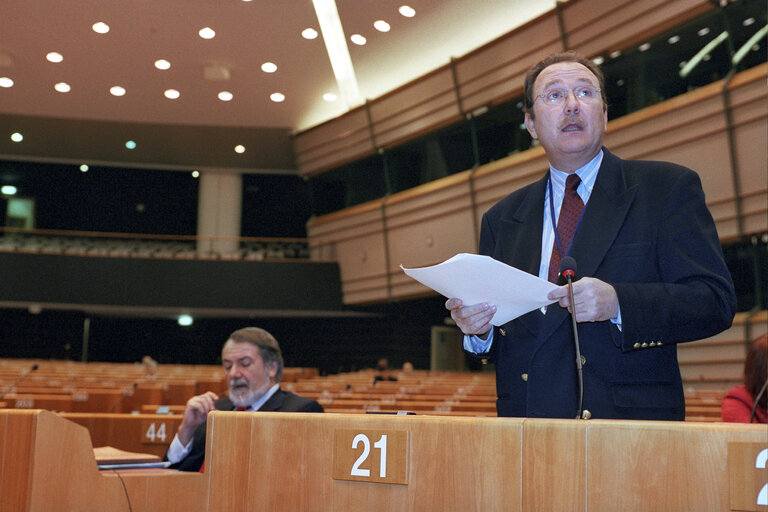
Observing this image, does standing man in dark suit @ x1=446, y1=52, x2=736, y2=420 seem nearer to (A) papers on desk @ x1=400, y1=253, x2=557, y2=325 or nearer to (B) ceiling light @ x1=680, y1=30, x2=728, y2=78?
(A) papers on desk @ x1=400, y1=253, x2=557, y2=325

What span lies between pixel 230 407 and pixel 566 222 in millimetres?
2051

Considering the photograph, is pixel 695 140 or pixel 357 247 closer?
pixel 695 140

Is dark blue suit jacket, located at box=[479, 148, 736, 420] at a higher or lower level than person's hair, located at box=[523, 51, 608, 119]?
lower

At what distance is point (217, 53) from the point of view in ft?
40.9

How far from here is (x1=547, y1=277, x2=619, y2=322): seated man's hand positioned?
60.5 inches

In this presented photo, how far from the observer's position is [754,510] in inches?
44.3

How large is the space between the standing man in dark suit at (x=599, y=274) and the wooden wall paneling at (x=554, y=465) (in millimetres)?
315

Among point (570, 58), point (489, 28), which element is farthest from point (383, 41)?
point (570, 58)

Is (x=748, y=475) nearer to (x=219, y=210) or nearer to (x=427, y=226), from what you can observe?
(x=427, y=226)

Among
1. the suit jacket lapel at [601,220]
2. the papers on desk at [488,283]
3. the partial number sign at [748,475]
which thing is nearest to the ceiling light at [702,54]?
the suit jacket lapel at [601,220]

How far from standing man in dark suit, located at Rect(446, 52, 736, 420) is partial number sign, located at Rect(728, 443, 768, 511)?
45cm

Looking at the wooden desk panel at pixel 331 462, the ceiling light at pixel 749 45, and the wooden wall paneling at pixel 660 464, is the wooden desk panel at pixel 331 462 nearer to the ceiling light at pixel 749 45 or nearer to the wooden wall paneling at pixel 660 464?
the wooden wall paneling at pixel 660 464

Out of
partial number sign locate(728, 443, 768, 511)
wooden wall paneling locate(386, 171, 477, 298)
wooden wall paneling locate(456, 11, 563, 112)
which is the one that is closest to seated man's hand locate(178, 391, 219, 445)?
partial number sign locate(728, 443, 768, 511)

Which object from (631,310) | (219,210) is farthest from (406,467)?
(219,210)
